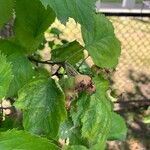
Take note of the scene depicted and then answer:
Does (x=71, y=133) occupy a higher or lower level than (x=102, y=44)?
lower

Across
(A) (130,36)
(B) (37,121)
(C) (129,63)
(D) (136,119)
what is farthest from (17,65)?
(A) (130,36)

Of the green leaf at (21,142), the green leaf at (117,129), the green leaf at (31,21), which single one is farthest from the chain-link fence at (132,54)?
the green leaf at (21,142)

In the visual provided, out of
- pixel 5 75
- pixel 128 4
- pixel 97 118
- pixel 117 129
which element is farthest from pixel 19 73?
pixel 128 4

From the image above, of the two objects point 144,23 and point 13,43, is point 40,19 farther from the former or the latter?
point 144,23

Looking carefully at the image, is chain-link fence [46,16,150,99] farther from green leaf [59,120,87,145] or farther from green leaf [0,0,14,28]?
green leaf [0,0,14,28]

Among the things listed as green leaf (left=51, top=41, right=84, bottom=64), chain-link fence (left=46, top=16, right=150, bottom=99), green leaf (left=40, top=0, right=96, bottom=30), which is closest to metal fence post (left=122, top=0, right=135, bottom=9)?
chain-link fence (left=46, top=16, right=150, bottom=99)

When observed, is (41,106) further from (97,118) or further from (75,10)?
(75,10)
